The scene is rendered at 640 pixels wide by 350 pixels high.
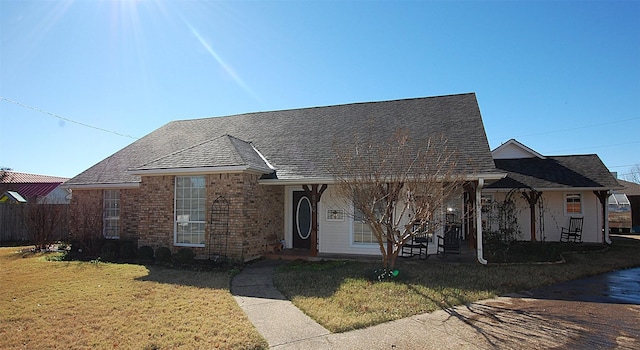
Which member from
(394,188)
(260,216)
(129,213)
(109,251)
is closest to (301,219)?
(260,216)

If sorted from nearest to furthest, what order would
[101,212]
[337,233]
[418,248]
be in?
[418,248] → [337,233] → [101,212]

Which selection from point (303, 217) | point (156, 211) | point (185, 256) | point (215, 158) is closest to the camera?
point (185, 256)

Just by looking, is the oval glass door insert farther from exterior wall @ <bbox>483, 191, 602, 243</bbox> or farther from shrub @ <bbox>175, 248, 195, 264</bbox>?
exterior wall @ <bbox>483, 191, 602, 243</bbox>

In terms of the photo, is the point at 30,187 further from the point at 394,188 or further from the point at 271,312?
the point at 394,188

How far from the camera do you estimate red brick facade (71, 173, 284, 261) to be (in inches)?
453

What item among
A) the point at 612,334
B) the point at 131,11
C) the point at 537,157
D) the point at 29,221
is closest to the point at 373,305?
the point at 612,334

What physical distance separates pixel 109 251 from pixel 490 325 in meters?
12.2

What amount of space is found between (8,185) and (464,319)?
112 feet

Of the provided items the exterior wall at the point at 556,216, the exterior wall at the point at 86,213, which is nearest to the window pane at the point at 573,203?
the exterior wall at the point at 556,216

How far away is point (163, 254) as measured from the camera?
12.0m

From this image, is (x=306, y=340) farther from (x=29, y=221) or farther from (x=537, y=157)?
(x=537, y=157)

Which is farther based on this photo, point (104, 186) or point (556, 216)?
point (556, 216)

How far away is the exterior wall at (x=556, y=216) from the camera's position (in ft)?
56.1

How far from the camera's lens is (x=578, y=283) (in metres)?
9.14
